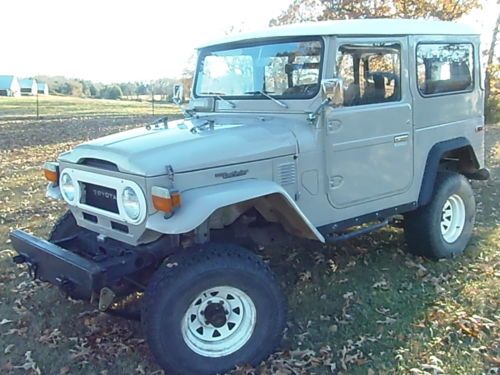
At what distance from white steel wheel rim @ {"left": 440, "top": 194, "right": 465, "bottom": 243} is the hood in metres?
2.21

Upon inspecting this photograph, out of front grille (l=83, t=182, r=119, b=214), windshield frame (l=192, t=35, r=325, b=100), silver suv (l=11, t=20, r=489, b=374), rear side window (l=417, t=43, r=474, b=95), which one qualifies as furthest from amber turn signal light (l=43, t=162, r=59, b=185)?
rear side window (l=417, t=43, r=474, b=95)

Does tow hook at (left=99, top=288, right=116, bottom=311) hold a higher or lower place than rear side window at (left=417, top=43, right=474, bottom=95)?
lower

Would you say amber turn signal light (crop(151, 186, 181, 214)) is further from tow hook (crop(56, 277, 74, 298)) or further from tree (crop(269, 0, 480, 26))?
tree (crop(269, 0, 480, 26))

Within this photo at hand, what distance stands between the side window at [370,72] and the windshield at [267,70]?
0.78 ft

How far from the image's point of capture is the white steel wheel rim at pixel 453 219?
17.9 ft

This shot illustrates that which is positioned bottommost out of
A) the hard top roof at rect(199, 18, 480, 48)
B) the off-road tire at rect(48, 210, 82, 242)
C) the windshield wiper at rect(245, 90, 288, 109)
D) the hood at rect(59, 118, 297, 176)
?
the off-road tire at rect(48, 210, 82, 242)

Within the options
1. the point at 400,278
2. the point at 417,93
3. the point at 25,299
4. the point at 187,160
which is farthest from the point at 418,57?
the point at 25,299

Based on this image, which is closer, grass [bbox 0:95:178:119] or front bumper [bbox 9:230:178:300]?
front bumper [bbox 9:230:178:300]

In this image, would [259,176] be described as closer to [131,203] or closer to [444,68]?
[131,203]

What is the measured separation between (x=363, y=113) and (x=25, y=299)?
322cm

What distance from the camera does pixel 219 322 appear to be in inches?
141

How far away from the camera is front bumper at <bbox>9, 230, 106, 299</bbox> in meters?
3.36

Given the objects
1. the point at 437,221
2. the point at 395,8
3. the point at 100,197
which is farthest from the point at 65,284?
the point at 395,8

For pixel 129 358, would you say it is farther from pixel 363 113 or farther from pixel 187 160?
pixel 363 113
